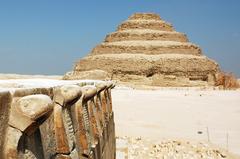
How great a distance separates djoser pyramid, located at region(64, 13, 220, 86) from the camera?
157 ft

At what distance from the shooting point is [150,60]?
4841 cm

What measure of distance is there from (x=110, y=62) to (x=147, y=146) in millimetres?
40131

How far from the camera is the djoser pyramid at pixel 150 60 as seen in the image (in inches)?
1879

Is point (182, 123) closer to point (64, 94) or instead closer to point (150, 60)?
point (64, 94)

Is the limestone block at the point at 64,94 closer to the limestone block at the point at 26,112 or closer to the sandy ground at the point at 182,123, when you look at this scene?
the limestone block at the point at 26,112

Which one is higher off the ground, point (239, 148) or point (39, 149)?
point (39, 149)

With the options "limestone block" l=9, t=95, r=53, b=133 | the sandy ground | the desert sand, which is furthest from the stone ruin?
the sandy ground

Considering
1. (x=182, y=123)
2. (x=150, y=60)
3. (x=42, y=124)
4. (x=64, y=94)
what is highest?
(x=64, y=94)

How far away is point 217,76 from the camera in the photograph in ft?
160

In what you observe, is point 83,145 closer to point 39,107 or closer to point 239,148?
point 39,107

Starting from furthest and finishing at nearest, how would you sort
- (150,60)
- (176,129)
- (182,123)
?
1. (150,60)
2. (182,123)
3. (176,129)

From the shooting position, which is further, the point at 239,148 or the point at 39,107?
the point at 239,148

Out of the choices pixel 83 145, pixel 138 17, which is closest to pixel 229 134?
pixel 83 145

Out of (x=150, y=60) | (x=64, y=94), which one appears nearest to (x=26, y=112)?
(x=64, y=94)
